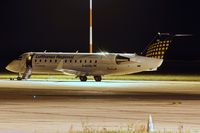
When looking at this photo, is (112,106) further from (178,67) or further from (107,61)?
(178,67)

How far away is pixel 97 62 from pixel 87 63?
1157mm

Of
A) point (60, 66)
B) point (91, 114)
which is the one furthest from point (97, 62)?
point (91, 114)

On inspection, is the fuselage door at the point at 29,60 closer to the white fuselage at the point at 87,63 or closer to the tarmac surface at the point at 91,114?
the white fuselage at the point at 87,63

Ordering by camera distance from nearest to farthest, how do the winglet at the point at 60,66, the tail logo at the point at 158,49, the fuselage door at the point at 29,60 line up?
the tail logo at the point at 158,49, the winglet at the point at 60,66, the fuselage door at the point at 29,60

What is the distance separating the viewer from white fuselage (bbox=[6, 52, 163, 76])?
65562mm

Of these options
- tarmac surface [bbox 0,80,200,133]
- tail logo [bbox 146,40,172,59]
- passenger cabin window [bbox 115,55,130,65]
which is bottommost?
passenger cabin window [bbox 115,55,130,65]

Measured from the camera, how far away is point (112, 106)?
32.4 metres

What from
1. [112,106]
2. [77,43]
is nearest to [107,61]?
[112,106]

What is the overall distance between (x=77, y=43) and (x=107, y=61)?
90.6m

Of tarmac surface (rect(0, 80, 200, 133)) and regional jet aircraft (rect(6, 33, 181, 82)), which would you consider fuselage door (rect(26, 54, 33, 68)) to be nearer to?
regional jet aircraft (rect(6, 33, 181, 82))

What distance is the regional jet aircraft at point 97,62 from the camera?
2584 inches

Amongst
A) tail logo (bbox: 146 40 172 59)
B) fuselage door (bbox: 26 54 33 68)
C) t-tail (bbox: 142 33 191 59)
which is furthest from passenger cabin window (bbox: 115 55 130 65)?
fuselage door (bbox: 26 54 33 68)

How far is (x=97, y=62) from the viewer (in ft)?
222

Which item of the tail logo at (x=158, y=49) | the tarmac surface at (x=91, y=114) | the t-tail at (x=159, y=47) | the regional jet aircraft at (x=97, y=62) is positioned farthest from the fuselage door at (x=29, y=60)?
the tarmac surface at (x=91, y=114)
